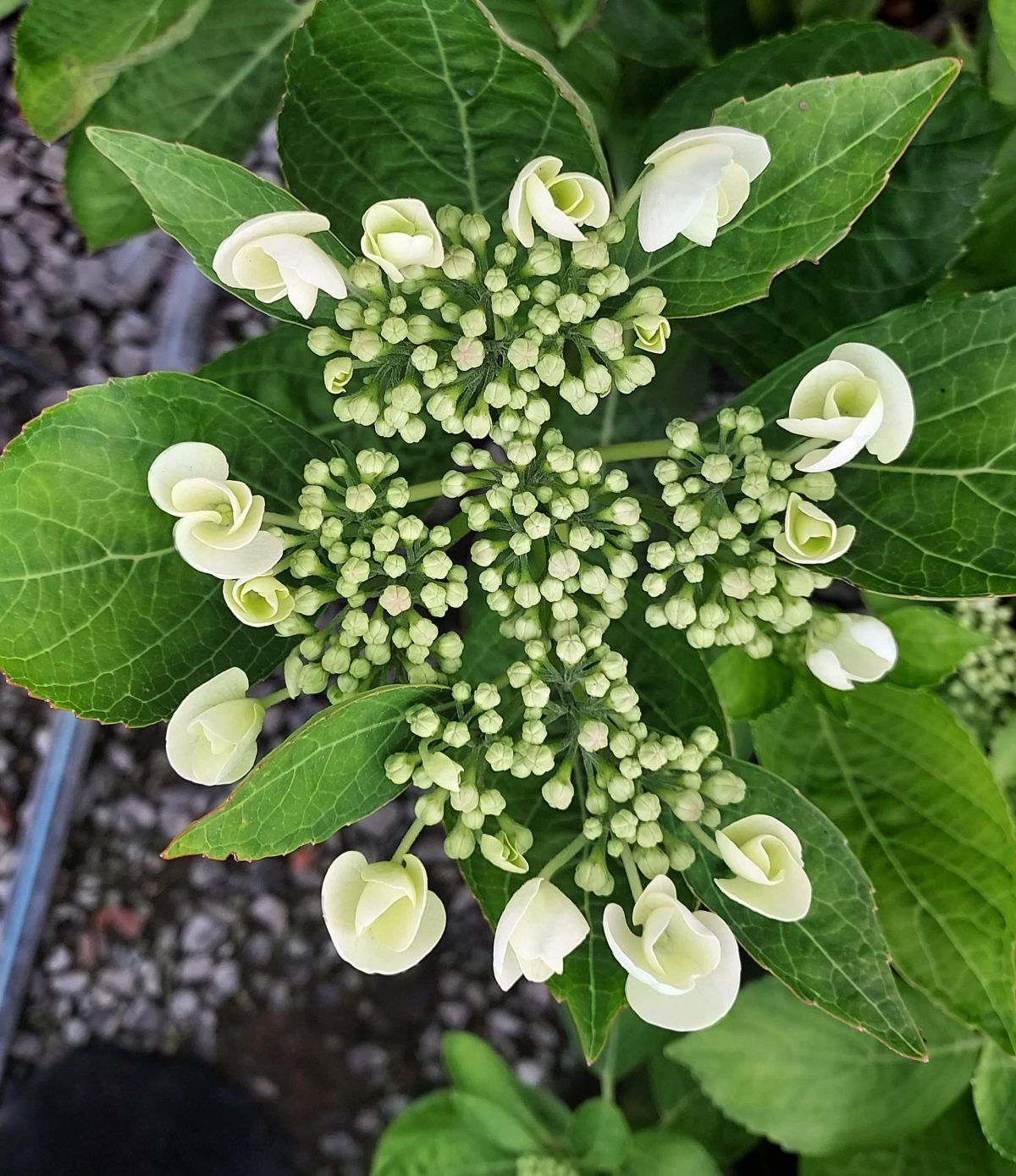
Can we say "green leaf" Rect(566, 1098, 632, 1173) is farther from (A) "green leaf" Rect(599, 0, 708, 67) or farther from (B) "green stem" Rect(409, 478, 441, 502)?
(A) "green leaf" Rect(599, 0, 708, 67)

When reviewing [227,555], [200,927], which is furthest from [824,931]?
[200,927]

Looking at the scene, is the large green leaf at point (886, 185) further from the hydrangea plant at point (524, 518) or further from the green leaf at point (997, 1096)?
the green leaf at point (997, 1096)

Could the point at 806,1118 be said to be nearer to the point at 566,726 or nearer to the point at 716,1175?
the point at 716,1175

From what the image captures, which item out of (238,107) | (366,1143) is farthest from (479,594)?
(366,1143)

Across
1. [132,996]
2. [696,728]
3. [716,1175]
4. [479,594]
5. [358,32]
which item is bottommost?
[132,996]

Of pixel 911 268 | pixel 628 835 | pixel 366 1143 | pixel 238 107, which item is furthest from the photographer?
pixel 366 1143

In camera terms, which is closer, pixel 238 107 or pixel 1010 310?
pixel 1010 310
